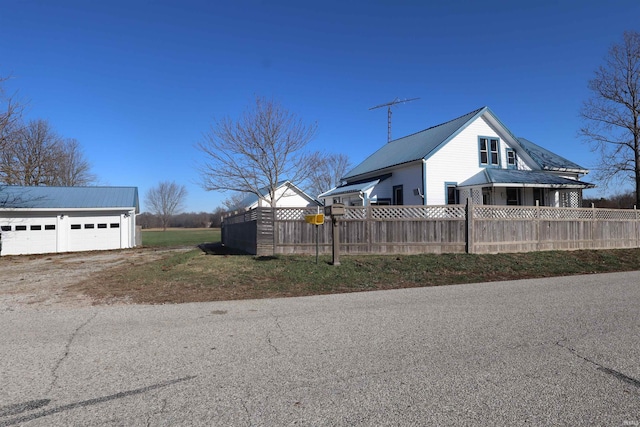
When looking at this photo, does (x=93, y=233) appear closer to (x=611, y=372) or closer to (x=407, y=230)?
(x=407, y=230)

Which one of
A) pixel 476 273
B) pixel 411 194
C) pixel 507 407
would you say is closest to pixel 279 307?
pixel 507 407

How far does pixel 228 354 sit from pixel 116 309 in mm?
3426

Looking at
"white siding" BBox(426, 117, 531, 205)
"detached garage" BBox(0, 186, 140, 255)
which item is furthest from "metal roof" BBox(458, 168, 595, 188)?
"detached garage" BBox(0, 186, 140, 255)

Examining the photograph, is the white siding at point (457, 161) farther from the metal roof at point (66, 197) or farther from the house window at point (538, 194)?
the metal roof at point (66, 197)

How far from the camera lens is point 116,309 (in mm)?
6648

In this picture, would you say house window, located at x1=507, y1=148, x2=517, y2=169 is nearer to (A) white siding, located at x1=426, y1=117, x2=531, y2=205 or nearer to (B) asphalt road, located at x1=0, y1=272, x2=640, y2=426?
(A) white siding, located at x1=426, y1=117, x2=531, y2=205

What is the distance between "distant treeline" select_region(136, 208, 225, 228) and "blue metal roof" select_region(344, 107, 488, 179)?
64084 mm

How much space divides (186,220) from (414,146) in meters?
86.6

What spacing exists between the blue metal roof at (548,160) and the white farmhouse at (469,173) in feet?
0.37

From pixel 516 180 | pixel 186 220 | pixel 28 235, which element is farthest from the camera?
pixel 186 220

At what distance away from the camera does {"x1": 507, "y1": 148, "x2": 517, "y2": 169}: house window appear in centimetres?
2139

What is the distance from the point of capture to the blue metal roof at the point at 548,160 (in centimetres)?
2231

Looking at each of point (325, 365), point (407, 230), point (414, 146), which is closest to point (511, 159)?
point (414, 146)

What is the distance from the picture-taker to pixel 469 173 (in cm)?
2025
